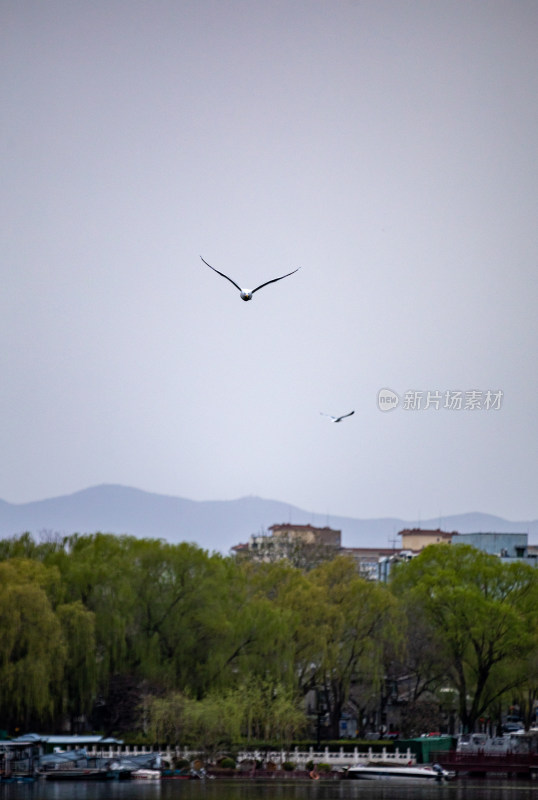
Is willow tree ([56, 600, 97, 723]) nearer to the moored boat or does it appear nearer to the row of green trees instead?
the row of green trees

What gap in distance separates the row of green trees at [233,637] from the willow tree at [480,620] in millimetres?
91

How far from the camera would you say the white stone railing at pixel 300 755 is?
61.9 metres

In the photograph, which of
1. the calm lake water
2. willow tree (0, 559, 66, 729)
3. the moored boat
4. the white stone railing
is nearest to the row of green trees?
willow tree (0, 559, 66, 729)

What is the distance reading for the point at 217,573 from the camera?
71.0 meters

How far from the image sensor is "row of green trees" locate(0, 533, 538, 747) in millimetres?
62688

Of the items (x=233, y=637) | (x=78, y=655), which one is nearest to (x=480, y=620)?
(x=233, y=637)

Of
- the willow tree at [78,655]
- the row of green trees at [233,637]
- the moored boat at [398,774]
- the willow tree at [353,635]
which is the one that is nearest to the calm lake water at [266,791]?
the moored boat at [398,774]

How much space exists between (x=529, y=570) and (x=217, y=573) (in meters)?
18.9

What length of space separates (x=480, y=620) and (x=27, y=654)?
24476mm

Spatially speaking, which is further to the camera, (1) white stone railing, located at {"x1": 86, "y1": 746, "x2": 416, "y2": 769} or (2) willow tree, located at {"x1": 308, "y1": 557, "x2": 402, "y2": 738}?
(2) willow tree, located at {"x1": 308, "y1": 557, "x2": 402, "y2": 738}

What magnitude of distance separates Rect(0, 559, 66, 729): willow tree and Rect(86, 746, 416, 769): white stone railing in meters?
3.28

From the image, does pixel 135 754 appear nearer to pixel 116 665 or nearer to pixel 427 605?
pixel 116 665

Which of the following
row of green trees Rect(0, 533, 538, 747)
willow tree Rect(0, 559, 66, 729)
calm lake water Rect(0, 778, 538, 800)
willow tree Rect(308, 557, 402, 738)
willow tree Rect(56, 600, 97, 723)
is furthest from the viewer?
willow tree Rect(308, 557, 402, 738)

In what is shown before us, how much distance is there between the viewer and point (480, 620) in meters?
73.2
